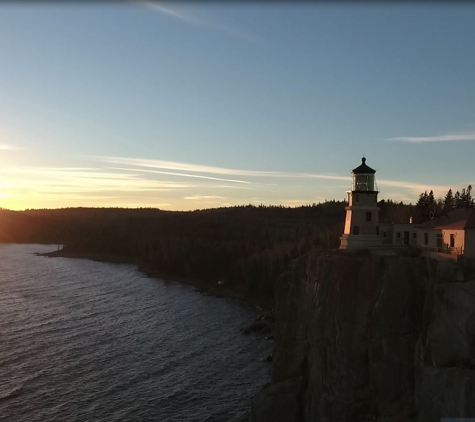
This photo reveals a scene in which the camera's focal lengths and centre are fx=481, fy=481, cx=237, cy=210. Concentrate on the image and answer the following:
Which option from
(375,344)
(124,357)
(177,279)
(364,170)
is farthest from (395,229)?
(177,279)

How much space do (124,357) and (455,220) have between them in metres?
36.8

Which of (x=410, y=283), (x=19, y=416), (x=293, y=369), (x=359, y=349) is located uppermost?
(x=410, y=283)

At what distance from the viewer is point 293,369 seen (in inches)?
1421

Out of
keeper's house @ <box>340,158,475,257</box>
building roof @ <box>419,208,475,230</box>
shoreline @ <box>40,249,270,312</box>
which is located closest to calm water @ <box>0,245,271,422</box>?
shoreline @ <box>40,249,270,312</box>

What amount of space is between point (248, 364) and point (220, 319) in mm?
23097

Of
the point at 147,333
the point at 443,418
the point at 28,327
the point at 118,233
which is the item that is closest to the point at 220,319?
the point at 147,333

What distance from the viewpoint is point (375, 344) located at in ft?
97.6

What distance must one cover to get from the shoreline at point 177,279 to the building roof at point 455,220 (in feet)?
163

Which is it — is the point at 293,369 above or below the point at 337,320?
below

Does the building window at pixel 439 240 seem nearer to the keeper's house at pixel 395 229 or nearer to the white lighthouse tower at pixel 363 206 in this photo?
the keeper's house at pixel 395 229

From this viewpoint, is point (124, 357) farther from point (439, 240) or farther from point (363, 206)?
point (439, 240)

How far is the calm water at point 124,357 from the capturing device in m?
40.1

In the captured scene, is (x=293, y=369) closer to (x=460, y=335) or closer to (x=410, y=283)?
→ (x=410, y=283)

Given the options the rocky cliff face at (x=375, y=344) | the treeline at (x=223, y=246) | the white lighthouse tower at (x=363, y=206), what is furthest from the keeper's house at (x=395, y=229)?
the treeline at (x=223, y=246)
